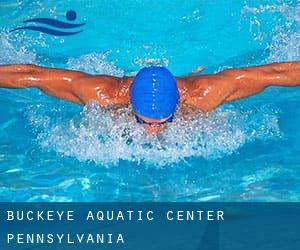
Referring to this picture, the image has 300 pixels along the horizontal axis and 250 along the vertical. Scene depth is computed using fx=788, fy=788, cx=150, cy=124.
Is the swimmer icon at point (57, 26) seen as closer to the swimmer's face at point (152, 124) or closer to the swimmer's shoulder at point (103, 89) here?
the swimmer's shoulder at point (103, 89)

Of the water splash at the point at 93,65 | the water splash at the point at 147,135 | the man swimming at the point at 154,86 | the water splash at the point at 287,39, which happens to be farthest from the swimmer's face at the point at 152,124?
the water splash at the point at 287,39

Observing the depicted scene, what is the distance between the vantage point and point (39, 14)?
5.67m

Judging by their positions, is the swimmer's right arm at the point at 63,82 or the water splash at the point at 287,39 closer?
the swimmer's right arm at the point at 63,82

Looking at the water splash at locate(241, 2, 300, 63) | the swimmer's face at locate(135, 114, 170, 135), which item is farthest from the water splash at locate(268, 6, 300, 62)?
the swimmer's face at locate(135, 114, 170, 135)

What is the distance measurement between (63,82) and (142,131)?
25.3 inches

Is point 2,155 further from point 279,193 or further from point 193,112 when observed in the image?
point 279,193

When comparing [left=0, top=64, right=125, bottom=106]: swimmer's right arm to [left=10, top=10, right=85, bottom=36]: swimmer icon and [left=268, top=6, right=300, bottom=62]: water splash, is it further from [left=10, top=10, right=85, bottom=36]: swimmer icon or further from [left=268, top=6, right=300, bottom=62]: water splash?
[left=268, top=6, right=300, bottom=62]: water splash

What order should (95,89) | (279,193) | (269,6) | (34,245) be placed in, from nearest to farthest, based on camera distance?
(95,89) < (34,245) < (279,193) < (269,6)

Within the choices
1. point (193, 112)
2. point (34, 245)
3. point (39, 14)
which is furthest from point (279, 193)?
point (39, 14)

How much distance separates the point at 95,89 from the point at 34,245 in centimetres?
110

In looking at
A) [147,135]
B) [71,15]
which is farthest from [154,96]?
[71,15]

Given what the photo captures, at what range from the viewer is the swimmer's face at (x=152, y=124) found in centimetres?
437

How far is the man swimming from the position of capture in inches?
171

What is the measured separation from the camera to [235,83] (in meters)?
4.50
